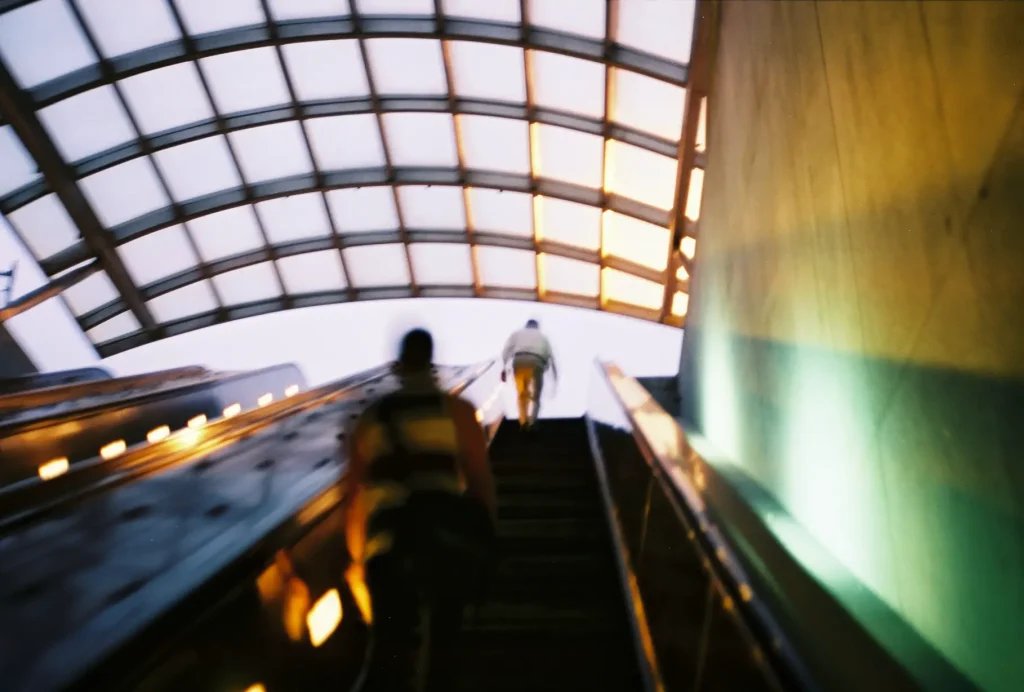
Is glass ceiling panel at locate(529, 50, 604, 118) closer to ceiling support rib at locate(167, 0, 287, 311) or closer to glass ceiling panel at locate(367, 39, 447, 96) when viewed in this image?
glass ceiling panel at locate(367, 39, 447, 96)

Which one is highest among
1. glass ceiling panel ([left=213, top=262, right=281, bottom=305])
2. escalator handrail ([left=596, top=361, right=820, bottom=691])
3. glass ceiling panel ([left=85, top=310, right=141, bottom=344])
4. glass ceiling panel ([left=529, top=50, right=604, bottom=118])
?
glass ceiling panel ([left=529, top=50, right=604, bottom=118])

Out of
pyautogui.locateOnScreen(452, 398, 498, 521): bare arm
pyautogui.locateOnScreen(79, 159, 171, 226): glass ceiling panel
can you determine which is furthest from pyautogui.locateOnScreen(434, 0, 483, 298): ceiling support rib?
pyautogui.locateOnScreen(452, 398, 498, 521): bare arm

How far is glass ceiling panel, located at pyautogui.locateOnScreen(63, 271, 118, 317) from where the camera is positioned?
19.1m

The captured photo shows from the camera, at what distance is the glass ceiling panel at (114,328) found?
20.4 meters

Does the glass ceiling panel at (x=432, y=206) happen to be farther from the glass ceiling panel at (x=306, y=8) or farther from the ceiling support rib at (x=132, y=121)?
the ceiling support rib at (x=132, y=121)

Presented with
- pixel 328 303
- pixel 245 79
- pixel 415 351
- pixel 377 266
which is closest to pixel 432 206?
pixel 377 266

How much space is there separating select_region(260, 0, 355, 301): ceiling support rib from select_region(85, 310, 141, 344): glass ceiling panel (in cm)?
440

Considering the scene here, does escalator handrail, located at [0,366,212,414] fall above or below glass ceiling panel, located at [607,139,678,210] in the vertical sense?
below

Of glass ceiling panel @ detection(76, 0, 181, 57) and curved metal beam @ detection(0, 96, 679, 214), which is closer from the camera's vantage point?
glass ceiling panel @ detection(76, 0, 181, 57)

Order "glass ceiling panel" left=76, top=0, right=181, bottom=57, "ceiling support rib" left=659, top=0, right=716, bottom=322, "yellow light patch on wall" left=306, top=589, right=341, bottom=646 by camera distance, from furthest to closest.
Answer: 1. "glass ceiling panel" left=76, top=0, right=181, bottom=57
2. "ceiling support rib" left=659, top=0, right=716, bottom=322
3. "yellow light patch on wall" left=306, top=589, right=341, bottom=646

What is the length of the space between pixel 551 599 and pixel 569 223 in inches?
588

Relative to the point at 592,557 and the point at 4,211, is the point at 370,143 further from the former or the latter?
the point at 592,557

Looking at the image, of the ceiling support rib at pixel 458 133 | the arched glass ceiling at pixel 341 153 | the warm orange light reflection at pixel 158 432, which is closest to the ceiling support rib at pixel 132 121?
the arched glass ceiling at pixel 341 153

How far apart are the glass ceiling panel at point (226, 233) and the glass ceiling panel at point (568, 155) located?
26.3 ft
